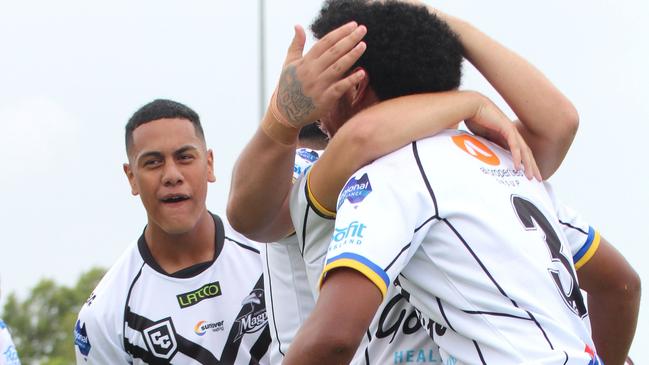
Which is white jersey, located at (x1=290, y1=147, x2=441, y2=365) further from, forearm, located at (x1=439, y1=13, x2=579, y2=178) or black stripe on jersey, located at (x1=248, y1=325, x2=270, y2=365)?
black stripe on jersey, located at (x1=248, y1=325, x2=270, y2=365)

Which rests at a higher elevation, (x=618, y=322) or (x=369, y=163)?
(x=369, y=163)

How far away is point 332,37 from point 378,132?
0.32 metres

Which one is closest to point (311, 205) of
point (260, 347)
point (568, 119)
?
point (568, 119)

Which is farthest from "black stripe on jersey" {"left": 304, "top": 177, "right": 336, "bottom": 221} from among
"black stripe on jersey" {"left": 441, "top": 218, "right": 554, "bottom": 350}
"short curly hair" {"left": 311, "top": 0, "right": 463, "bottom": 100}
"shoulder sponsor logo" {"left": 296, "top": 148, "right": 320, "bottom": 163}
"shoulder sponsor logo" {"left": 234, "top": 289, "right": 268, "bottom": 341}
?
"shoulder sponsor logo" {"left": 234, "top": 289, "right": 268, "bottom": 341}

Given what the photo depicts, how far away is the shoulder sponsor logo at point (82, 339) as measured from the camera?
5.91 metres

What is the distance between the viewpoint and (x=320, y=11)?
3.96 metres

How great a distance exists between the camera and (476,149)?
3564mm

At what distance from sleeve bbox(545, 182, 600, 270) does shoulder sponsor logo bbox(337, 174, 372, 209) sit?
3.20ft

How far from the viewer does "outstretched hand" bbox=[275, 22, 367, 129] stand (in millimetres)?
3467

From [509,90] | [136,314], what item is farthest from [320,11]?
[136,314]

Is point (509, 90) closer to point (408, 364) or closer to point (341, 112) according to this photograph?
point (341, 112)

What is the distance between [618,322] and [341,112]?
1.39 meters

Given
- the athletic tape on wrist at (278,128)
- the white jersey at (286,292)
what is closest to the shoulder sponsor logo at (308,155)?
the white jersey at (286,292)

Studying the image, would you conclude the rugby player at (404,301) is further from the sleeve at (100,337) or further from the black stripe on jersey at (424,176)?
the sleeve at (100,337)
